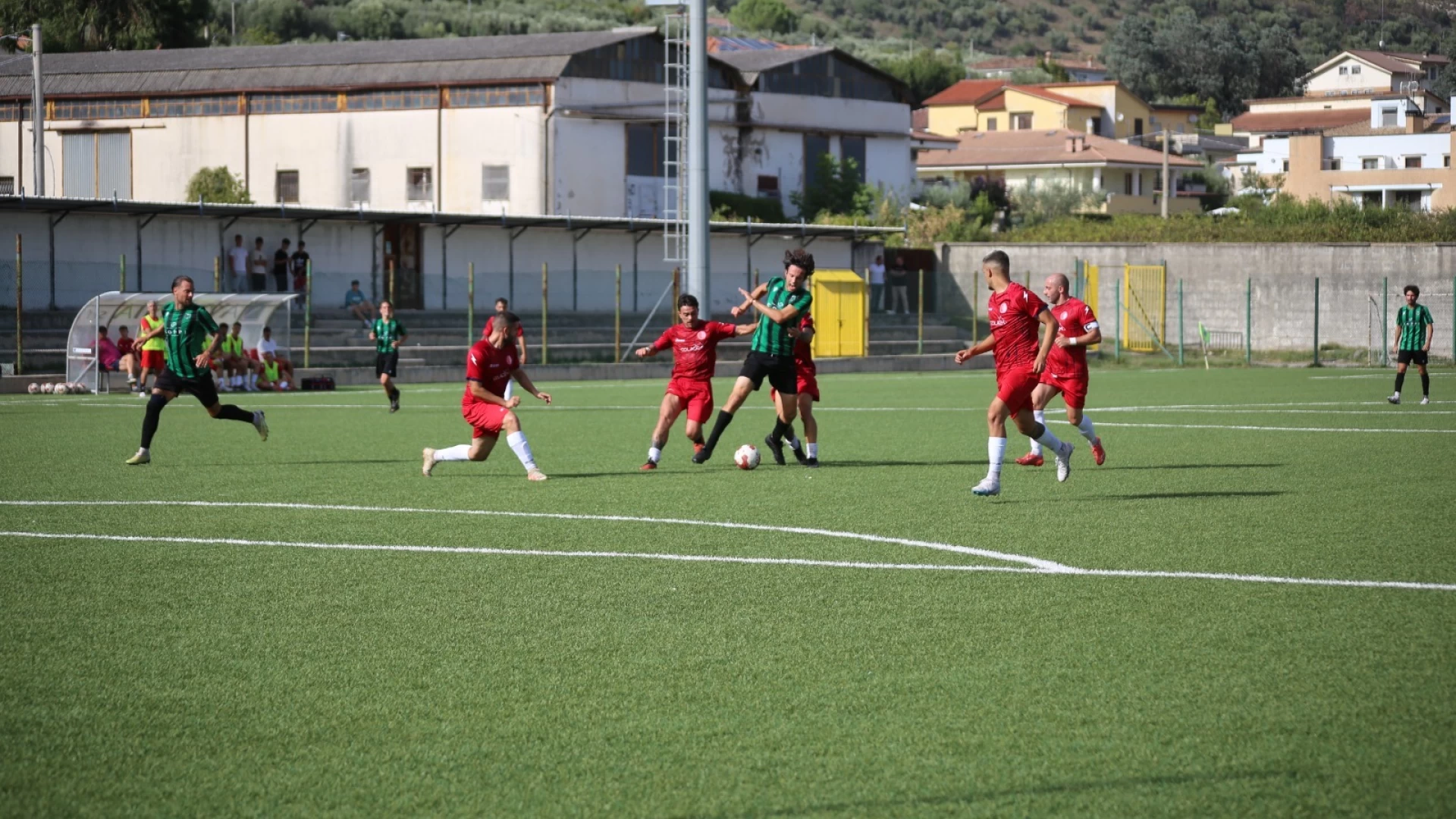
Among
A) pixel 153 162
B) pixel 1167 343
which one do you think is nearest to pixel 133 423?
pixel 1167 343

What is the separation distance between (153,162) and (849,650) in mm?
51619

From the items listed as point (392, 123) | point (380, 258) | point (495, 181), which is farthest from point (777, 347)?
point (392, 123)

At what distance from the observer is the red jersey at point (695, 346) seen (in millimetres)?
14461

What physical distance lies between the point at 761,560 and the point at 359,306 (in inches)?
1127

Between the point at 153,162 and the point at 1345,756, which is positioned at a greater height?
the point at 153,162

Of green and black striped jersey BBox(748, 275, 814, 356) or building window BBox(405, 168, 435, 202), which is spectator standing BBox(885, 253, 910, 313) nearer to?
building window BBox(405, 168, 435, 202)

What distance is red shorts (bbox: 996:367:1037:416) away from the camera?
12.3 m

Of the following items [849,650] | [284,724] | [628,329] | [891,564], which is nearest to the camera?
[284,724]

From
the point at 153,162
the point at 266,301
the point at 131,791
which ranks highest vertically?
the point at 153,162

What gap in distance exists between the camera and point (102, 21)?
6925 centimetres

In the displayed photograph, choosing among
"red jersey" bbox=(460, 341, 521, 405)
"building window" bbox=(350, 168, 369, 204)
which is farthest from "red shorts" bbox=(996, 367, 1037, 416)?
"building window" bbox=(350, 168, 369, 204)

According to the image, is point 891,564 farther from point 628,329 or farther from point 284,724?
point 628,329

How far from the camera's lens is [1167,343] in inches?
1731

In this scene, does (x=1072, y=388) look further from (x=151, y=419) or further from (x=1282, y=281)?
(x=1282, y=281)
